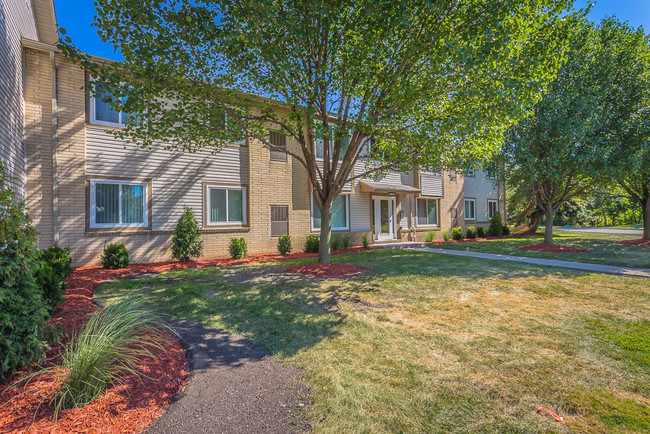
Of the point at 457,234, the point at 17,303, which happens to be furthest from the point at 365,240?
the point at 17,303

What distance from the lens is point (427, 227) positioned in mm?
19406

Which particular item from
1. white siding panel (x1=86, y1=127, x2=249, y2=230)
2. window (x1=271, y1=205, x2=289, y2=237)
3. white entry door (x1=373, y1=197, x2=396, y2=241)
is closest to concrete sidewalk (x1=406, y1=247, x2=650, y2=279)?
white entry door (x1=373, y1=197, x2=396, y2=241)

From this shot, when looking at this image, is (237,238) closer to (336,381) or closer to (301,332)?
(301,332)

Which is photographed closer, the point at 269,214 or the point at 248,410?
the point at 248,410

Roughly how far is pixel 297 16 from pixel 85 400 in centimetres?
713

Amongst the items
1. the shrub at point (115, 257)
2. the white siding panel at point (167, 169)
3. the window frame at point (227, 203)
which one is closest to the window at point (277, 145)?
the white siding panel at point (167, 169)

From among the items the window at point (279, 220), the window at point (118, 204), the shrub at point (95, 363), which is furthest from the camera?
the window at point (279, 220)

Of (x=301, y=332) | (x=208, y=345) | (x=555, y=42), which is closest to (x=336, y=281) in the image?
(x=301, y=332)

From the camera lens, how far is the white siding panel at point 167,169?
1009 centimetres

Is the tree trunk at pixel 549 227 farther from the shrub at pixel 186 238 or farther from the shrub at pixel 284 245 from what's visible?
the shrub at pixel 186 238

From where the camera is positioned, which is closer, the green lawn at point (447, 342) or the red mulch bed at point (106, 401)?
the red mulch bed at point (106, 401)

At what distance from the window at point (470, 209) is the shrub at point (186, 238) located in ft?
61.2

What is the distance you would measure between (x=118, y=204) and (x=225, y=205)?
144 inches

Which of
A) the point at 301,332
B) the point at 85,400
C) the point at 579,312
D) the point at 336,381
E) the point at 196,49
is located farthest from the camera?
the point at 196,49
